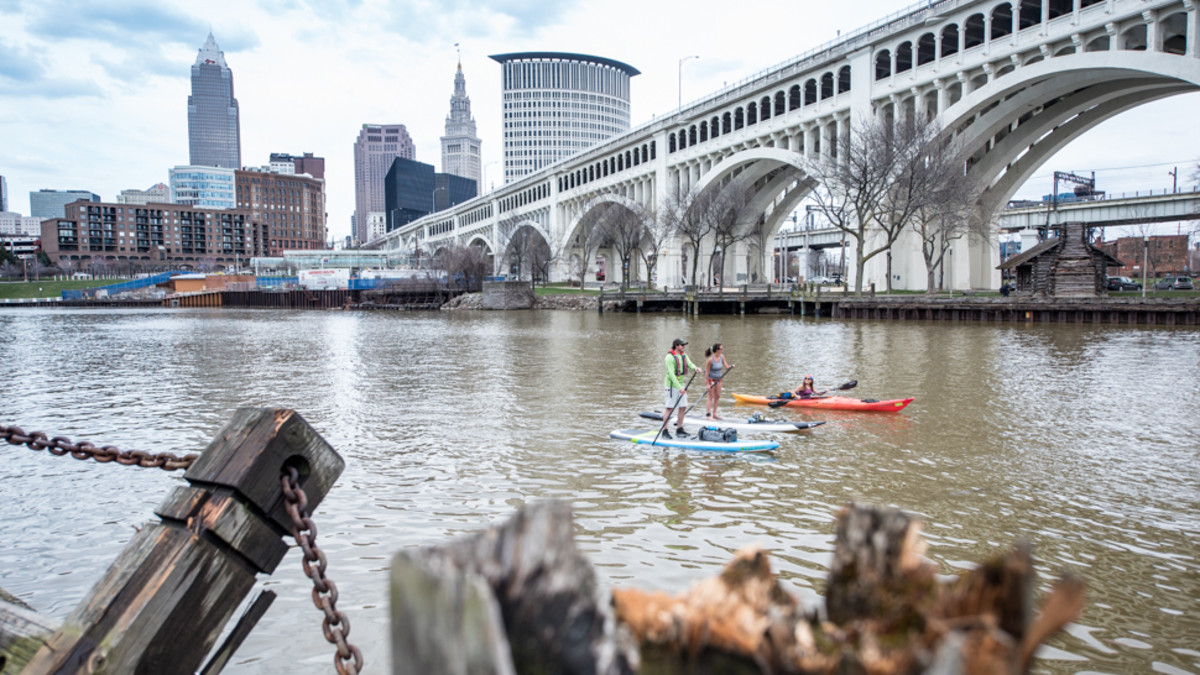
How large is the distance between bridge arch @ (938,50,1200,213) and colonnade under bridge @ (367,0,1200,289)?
89mm

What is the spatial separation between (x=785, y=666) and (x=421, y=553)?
2.34 ft

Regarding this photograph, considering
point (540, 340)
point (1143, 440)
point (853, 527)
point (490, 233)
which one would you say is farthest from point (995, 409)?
point (490, 233)

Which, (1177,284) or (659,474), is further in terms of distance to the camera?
(1177,284)

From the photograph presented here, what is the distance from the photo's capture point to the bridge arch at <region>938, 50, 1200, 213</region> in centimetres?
3788

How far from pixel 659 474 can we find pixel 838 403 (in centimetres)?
704

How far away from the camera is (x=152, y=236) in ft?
597

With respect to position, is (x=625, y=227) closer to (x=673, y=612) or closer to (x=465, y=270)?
(x=465, y=270)

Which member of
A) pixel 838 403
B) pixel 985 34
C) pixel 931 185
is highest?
pixel 985 34

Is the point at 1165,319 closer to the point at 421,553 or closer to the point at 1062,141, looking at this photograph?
the point at 1062,141

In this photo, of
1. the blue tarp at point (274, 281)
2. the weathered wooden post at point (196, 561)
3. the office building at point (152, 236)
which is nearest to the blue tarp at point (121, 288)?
the blue tarp at point (274, 281)

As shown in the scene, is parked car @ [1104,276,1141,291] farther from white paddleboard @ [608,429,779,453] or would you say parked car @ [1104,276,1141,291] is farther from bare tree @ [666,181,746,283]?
white paddleboard @ [608,429,779,453]

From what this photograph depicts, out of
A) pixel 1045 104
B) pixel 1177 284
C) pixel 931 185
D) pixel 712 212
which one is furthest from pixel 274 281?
pixel 1177 284

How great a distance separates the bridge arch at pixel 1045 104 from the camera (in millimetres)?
37875

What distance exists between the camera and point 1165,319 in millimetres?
36812
